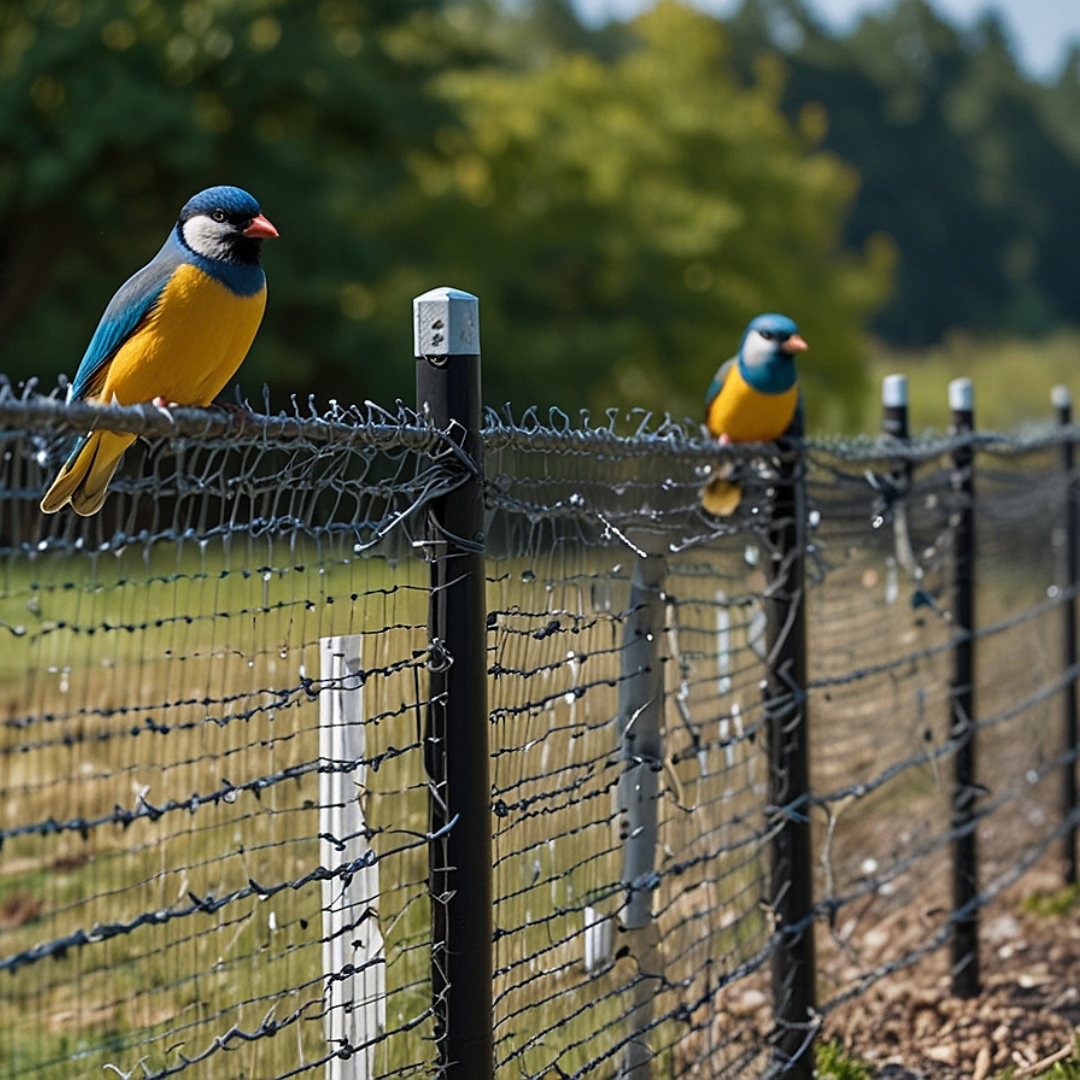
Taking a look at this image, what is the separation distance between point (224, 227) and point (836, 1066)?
7.95 feet

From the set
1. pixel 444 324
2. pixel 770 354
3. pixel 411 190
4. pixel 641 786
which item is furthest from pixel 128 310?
pixel 411 190

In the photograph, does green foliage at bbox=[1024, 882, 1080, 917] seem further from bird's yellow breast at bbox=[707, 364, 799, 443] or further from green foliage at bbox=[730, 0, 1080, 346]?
green foliage at bbox=[730, 0, 1080, 346]

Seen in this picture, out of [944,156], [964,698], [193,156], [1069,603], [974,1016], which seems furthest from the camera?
[944,156]

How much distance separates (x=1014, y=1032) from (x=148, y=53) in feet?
56.3

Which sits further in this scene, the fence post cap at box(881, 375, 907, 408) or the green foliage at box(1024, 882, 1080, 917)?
the green foliage at box(1024, 882, 1080, 917)

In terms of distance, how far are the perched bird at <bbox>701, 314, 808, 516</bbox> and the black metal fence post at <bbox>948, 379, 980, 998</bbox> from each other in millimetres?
793

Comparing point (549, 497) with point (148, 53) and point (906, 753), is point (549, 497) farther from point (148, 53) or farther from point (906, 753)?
point (148, 53)

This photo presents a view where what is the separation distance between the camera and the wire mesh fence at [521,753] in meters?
2.18

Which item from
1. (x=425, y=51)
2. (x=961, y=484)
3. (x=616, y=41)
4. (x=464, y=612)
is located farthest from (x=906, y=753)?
(x=616, y=41)

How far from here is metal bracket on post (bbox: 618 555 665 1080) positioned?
3.08m

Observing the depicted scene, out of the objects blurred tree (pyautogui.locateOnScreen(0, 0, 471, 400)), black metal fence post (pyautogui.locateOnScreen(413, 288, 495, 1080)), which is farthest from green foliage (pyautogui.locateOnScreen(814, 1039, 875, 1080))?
blurred tree (pyautogui.locateOnScreen(0, 0, 471, 400))

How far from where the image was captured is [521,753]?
2791 millimetres

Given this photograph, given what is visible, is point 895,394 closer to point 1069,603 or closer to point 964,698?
point 964,698

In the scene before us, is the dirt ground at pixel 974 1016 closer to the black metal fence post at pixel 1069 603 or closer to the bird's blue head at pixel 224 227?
the black metal fence post at pixel 1069 603
